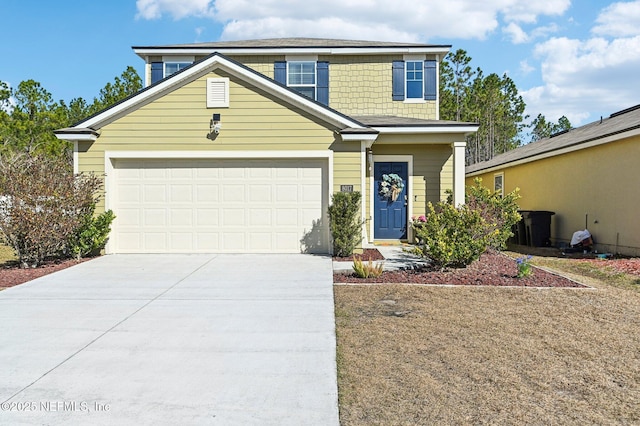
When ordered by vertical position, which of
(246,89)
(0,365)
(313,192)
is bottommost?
(0,365)

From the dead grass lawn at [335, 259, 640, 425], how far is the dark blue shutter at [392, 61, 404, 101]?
8.83m

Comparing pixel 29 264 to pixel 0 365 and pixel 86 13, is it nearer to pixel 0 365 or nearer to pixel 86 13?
pixel 0 365

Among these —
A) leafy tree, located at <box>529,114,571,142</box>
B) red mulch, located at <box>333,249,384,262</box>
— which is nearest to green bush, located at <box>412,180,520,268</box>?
red mulch, located at <box>333,249,384,262</box>

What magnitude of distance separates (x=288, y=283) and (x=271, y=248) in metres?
3.34

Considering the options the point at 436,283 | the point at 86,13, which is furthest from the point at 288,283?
the point at 86,13

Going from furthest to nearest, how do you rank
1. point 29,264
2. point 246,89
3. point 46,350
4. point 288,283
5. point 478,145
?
point 478,145, point 246,89, point 29,264, point 288,283, point 46,350

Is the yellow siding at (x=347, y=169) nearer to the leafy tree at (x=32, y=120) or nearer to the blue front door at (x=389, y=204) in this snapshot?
the blue front door at (x=389, y=204)

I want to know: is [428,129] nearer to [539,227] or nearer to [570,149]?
[570,149]

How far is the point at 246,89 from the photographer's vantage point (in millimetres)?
11305

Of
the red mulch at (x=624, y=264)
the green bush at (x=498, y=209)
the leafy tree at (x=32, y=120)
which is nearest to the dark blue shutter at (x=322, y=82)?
the green bush at (x=498, y=209)

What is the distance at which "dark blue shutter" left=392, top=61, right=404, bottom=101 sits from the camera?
591 inches

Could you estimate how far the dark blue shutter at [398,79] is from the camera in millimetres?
15000

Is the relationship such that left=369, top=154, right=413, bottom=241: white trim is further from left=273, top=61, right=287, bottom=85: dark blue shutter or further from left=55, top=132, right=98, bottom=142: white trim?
left=55, top=132, right=98, bottom=142: white trim

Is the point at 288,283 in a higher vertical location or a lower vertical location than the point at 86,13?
lower
